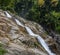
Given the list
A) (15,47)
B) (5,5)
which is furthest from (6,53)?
(5,5)

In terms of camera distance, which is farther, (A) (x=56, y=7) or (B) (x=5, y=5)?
(A) (x=56, y=7)

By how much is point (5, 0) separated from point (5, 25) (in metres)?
35.1

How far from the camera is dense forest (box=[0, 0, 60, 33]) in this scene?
6056 centimetres

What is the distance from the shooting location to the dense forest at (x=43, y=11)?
60.6 meters

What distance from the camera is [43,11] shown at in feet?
213

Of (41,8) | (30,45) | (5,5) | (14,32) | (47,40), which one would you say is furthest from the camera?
(41,8)

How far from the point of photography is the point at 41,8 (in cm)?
6606

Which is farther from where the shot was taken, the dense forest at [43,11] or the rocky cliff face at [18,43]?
the dense forest at [43,11]

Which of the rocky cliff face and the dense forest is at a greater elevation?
the dense forest

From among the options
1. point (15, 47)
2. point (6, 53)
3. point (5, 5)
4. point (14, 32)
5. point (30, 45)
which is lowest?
point (6, 53)

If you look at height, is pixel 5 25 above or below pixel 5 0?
below

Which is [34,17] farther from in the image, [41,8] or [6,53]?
[6,53]

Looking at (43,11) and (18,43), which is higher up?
(43,11)

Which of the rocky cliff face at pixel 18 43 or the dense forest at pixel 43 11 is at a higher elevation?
the dense forest at pixel 43 11
